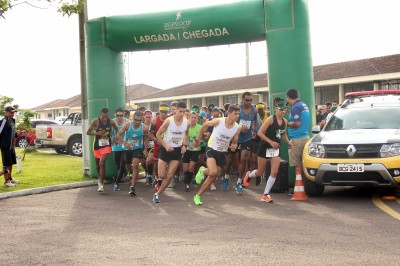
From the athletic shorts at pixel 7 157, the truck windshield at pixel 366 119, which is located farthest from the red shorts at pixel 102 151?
the truck windshield at pixel 366 119

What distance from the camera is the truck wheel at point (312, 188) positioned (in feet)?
34.3

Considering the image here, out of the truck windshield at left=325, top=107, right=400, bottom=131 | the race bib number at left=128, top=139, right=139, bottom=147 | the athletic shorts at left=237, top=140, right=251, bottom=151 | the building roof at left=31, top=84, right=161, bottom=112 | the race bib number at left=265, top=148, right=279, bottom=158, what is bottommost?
the race bib number at left=265, top=148, right=279, bottom=158

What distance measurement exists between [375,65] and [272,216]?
97.4ft

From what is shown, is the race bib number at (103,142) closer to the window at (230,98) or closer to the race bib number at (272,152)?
the race bib number at (272,152)

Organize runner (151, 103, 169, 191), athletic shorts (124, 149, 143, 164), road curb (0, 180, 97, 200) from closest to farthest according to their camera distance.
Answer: road curb (0, 180, 97, 200) < athletic shorts (124, 149, 143, 164) < runner (151, 103, 169, 191)

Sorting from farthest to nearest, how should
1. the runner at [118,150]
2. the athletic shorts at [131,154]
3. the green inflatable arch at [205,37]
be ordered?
the runner at [118,150], the athletic shorts at [131,154], the green inflatable arch at [205,37]

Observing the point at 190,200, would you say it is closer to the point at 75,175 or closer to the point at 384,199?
the point at 384,199

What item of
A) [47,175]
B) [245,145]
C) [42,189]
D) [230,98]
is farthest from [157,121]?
[230,98]

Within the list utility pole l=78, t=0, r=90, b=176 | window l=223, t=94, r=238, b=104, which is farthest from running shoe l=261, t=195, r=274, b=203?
window l=223, t=94, r=238, b=104

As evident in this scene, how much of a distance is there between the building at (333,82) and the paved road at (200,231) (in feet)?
42.3

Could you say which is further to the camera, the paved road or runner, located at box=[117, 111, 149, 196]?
runner, located at box=[117, 111, 149, 196]

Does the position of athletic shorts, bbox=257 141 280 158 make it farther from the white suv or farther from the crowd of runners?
the white suv

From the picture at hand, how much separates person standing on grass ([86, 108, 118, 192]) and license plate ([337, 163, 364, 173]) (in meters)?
5.21

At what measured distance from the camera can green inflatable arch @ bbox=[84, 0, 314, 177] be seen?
1198 cm
